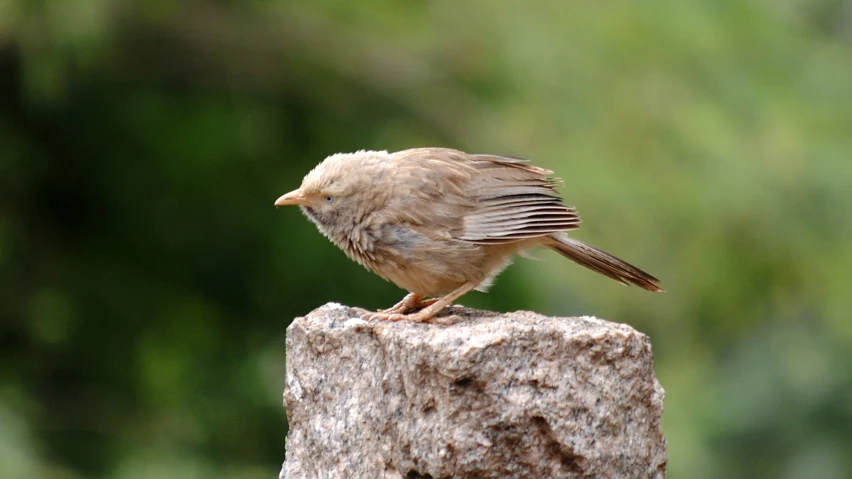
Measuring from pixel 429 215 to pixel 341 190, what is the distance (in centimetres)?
39

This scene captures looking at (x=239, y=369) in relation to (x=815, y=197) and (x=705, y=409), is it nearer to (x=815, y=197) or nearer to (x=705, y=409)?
(x=705, y=409)

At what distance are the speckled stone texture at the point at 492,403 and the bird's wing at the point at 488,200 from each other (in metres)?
0.77

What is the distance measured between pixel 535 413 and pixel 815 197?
6.37 m

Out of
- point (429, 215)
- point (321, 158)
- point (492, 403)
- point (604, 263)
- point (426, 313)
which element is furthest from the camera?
point (321, 158)

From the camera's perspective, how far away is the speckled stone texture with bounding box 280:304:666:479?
13.7 feet

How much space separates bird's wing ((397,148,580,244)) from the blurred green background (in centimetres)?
387

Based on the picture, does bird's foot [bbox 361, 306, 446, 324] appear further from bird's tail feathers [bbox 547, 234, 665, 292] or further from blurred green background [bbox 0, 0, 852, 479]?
blurred green background [bbox 0, 0, 852, 479]

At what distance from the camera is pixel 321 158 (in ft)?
35.5

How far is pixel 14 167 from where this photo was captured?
1052 cm

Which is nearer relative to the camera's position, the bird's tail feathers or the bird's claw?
the bird's claw

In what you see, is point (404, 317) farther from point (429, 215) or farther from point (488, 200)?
point (488, 200)

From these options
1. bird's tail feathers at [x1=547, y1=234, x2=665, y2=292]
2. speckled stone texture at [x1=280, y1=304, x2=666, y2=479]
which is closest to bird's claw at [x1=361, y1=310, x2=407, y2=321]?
speckled stone texture at [x1=280, y1=304, x2=666, y2=479]

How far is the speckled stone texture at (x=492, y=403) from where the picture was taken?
4.18 m

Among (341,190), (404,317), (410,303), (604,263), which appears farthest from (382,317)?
(604,263)
